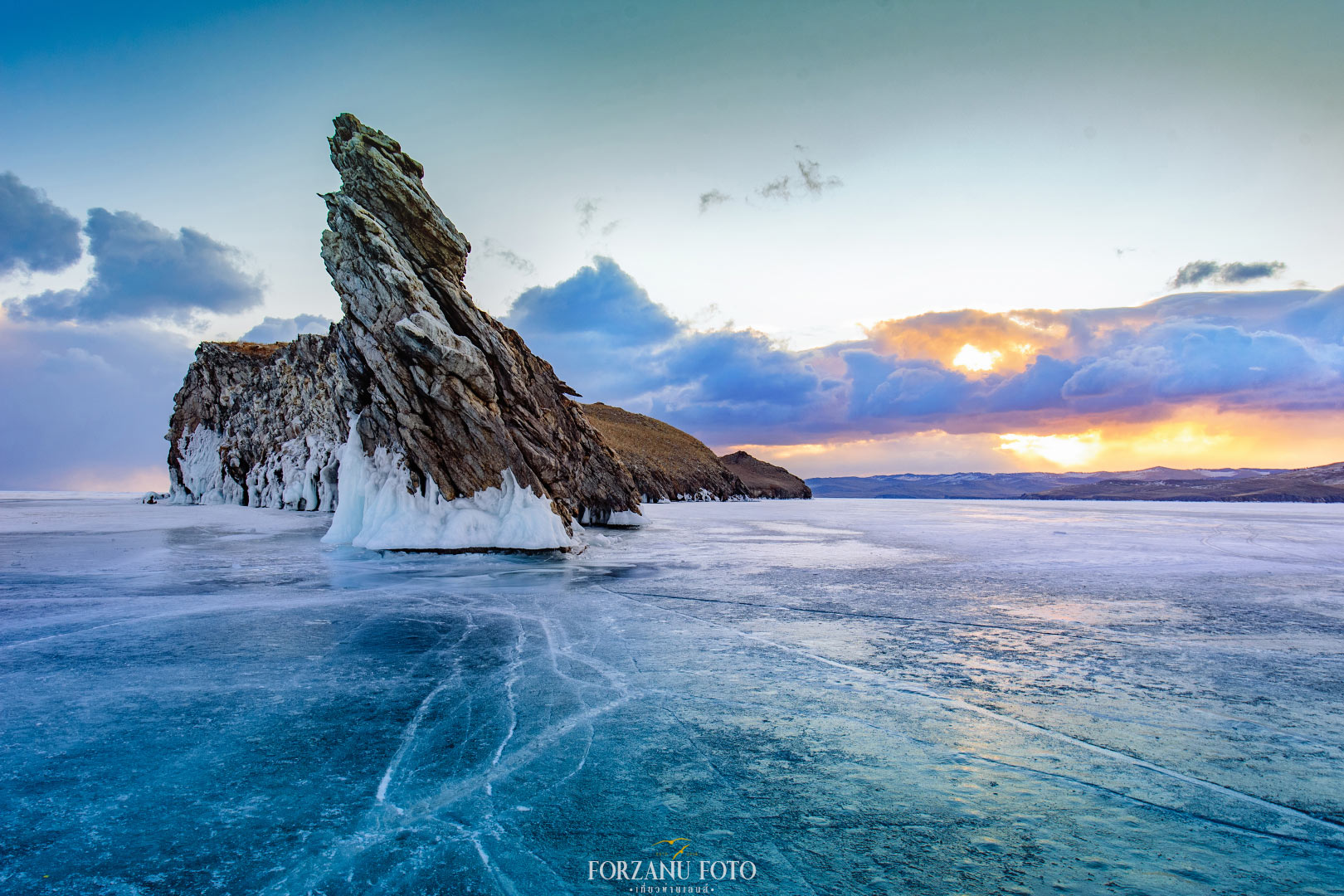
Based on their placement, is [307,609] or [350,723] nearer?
[350,723]

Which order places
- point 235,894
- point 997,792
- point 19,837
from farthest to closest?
point 997,792
point 19,837
point 235,894

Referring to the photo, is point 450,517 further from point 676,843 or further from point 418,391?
point 676,843

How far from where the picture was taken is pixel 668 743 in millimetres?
5520

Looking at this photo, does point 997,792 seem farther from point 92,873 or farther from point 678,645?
point 92,873

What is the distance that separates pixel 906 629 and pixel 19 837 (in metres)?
10.3

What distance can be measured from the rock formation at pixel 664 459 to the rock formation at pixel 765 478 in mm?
21963

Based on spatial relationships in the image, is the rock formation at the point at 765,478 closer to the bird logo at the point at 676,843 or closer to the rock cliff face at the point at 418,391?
the rock cliff face at the point at 418,391

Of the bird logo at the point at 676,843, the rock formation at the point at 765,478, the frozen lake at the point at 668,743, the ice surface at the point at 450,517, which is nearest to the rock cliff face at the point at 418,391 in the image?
the ice surface at the point at 450,517

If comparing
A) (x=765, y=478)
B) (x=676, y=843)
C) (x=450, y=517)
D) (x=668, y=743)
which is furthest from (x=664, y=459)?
(x=676, y=843)

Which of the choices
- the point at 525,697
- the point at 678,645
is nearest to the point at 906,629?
the point at 678,645

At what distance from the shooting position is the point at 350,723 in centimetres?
600

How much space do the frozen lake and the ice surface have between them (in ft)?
27.9

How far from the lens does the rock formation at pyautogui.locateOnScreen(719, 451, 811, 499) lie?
159925mm

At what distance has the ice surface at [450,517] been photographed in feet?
71.5
